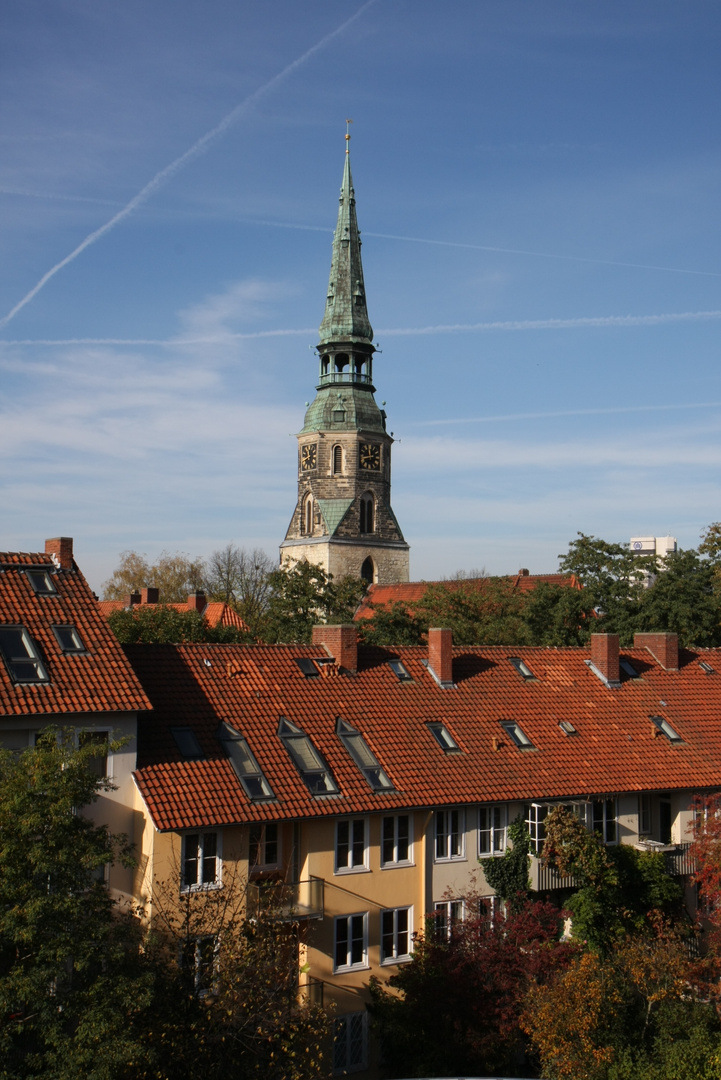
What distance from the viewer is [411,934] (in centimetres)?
2623

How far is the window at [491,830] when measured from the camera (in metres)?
27.6

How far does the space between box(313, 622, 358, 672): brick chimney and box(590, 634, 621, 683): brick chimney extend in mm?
8492

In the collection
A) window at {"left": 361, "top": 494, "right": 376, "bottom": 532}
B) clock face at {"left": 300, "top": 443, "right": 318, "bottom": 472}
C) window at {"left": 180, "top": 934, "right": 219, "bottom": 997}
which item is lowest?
window at {"left": 180, "top": 934, "right": 219, "bottom": 997}

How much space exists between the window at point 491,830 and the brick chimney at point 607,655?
7.87 meters

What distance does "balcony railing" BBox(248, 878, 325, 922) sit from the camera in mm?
22703

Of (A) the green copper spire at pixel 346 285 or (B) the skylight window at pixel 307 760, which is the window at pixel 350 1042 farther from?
(A) the green copper spire at pixel 346 285

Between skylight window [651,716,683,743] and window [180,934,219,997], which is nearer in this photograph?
window [180,934,219,997]

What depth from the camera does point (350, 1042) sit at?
82.0 feet

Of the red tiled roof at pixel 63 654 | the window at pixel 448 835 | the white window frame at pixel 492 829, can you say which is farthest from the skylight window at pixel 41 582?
the white window frame at pixel 492 829

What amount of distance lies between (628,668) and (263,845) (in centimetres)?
1547

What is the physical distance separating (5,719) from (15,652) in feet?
6.34

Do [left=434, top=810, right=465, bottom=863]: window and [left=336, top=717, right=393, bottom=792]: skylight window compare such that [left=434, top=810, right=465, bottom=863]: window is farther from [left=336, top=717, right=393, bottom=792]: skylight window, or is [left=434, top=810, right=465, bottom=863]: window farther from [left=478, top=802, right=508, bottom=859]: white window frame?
[left=336, top=717, right=393, bottom=792]: skylight window

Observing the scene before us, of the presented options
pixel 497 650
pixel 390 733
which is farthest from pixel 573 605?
pixel 390 733

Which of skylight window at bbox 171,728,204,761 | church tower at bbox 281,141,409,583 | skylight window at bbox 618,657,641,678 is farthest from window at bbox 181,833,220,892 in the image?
church tower at bbox 281,141,409,583
